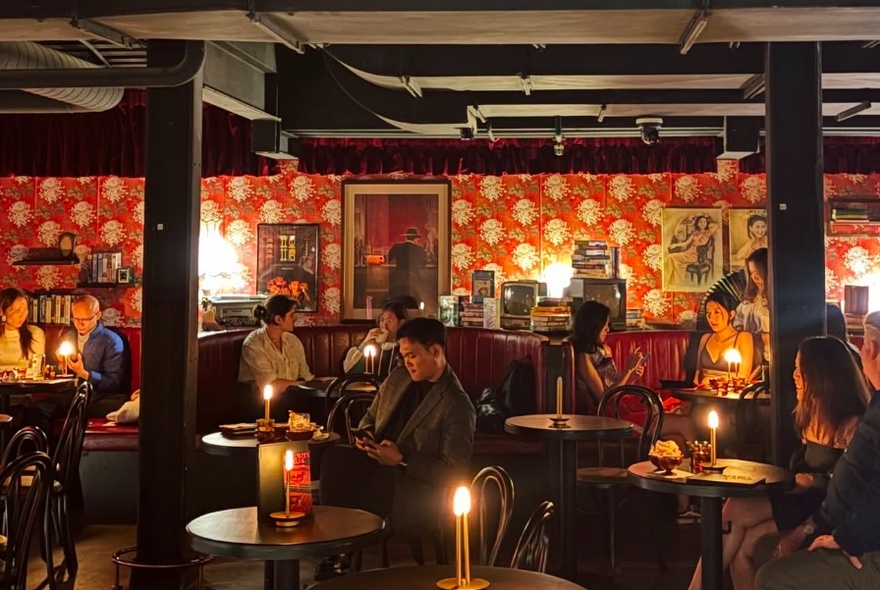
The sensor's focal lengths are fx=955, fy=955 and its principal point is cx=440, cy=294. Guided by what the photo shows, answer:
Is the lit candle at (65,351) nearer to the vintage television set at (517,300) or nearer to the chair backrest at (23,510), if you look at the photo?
the chair backrest at (23,510)

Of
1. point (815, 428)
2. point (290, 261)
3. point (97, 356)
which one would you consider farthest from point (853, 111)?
point (97, 356)

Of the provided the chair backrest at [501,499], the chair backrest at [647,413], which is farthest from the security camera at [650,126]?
the chair backrest at [501,499]

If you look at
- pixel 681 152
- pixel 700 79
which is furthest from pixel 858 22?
pixel 681 152

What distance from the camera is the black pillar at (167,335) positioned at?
4.98 meters

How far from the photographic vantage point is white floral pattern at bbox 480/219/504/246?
372 inches

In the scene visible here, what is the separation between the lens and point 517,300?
9.20 m

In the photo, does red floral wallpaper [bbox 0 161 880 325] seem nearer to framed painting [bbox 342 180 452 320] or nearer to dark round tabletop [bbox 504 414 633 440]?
framed painting [bbox 342 180 452 320]

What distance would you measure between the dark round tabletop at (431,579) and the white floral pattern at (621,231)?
283 inches

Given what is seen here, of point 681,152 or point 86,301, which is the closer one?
point 86,301

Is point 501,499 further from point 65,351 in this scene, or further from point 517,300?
point 517,300

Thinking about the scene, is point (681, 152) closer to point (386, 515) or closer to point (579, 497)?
point (579, 497)

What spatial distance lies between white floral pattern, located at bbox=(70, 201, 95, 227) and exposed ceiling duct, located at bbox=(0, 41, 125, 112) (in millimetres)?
3049

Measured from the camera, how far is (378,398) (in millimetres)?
4801

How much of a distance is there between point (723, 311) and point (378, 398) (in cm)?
304
